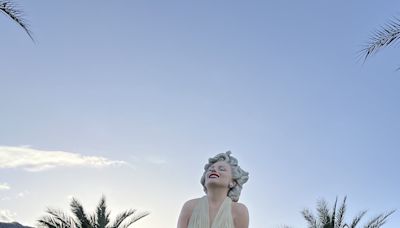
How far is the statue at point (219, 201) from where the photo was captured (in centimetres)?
672

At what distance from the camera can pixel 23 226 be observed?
86.9 ft

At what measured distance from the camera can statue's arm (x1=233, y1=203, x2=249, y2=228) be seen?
674 centimetres

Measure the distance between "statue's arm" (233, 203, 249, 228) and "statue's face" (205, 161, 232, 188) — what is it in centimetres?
32

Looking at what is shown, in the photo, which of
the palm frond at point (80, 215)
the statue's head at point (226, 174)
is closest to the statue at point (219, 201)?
the statue's head at point (226, 174)

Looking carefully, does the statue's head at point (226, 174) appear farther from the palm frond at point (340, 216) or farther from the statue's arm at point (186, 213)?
the palm frond at point (340, 216)

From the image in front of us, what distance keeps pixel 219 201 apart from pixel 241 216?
1.07 ft

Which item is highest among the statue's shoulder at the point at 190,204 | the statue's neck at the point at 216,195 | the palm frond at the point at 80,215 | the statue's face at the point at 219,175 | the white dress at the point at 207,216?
the palm frond at the point at 80,215

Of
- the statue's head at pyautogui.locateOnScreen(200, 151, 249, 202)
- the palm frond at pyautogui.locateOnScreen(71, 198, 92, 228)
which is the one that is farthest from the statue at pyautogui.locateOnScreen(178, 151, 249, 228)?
the palm frond at pyautogui.locateOnScreen(71, 198, 92, 228)

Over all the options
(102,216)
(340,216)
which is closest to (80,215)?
(102,216)

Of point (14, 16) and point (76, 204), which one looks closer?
point (14, 16)

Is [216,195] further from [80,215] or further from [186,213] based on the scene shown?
[80,215]

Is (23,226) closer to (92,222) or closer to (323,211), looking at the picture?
(92,222)

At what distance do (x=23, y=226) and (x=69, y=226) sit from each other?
371 inches

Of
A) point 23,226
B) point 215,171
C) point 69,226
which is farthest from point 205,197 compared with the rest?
point 23,226
